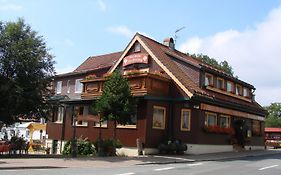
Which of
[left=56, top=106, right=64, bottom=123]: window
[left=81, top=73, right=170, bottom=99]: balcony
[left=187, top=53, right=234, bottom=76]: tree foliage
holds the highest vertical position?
[left=187, top=53, right=234, bottom=76]: tree foliage

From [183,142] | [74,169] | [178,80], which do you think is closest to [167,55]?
[178,80]

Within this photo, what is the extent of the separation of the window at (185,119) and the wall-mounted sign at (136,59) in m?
5.20

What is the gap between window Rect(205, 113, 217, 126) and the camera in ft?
100

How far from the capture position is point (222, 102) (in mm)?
31828

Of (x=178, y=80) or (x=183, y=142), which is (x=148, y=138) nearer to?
(x=183, y=142)

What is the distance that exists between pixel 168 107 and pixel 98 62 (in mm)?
16631

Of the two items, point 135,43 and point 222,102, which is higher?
point 135,43

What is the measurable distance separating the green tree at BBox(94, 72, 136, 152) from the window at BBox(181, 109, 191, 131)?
4.83 meters

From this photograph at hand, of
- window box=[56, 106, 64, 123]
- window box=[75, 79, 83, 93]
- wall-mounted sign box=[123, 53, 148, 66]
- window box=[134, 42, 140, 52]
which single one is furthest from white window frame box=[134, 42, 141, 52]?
window box=[75, 79, 83, 93]

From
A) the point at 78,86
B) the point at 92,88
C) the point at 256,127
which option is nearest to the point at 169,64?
the point at 92,88

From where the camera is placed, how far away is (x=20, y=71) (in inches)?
→ 1041

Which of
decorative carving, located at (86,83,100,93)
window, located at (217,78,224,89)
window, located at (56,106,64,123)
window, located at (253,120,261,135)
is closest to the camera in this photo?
decorative carving, located at (86,83,100,93)

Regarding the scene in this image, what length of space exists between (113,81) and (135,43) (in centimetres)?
809

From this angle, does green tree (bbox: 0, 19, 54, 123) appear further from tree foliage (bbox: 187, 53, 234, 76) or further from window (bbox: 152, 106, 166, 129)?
tree foliage (bbox: 187, 53, 234, 76)
